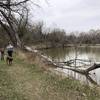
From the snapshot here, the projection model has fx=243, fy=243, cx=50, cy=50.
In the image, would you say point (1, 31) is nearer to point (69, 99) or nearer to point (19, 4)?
point (19, 4)

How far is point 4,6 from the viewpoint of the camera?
81.9 feet

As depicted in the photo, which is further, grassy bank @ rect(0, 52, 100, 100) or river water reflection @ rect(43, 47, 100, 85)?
river water reflection @ rect(43, 47, 100, 85)

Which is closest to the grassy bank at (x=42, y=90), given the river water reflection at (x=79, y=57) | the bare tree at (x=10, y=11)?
the river water reflection at (x=79, y=57)

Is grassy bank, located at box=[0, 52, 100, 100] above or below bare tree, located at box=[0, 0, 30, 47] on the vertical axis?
below

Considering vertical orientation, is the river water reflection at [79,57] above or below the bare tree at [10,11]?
below

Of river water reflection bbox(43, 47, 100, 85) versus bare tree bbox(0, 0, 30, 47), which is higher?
bare tree bbox(0, 0, 30, 47)

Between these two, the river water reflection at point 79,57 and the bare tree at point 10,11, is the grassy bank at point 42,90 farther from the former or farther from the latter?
the bare tree at point 10,11

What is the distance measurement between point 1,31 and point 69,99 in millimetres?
25640

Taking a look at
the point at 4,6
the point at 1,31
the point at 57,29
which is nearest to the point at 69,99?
the point at 4,6

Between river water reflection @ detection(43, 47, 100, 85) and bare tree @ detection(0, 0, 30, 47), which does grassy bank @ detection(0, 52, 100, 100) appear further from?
bare tree @ detection(0, 0, 30, 47)

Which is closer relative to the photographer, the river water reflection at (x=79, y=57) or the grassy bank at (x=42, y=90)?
the grassy bank at (x=42, y=90)

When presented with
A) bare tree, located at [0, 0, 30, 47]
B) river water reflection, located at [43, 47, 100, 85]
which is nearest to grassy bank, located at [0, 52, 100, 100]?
river water reflection, located at [43, 47, 100, 85]

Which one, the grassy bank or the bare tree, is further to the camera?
the bare tree

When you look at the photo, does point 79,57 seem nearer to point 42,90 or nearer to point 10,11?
point 10,11
